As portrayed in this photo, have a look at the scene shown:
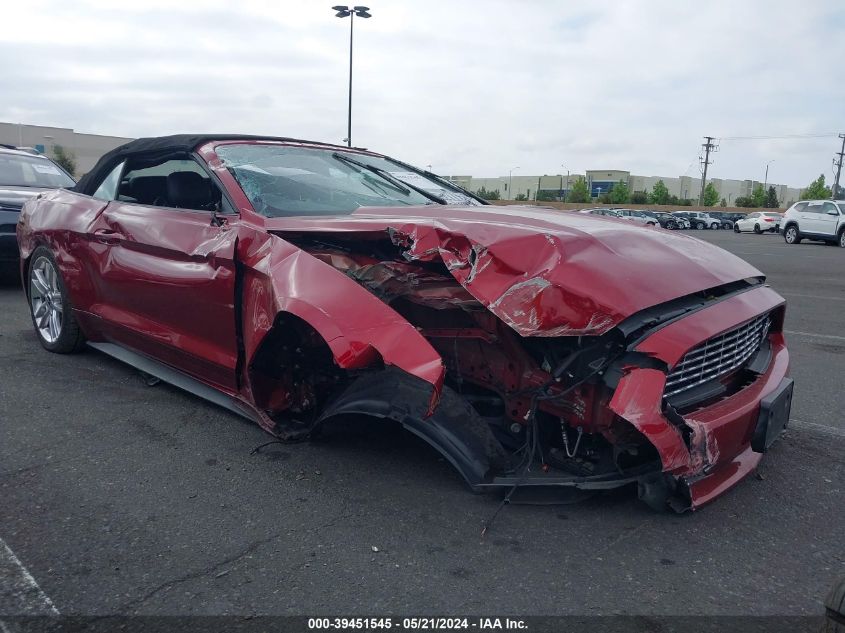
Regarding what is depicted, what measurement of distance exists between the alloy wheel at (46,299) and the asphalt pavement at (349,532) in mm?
1246

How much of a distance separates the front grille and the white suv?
919 inches

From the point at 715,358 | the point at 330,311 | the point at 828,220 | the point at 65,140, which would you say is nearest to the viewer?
the point at 330,311

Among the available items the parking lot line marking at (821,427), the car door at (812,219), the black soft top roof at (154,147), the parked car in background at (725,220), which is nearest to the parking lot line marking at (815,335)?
the parking lot line marking at (821,427)

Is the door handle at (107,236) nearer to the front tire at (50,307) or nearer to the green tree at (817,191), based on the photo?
the front tire at (50,307)

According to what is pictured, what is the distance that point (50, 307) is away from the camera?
17.0 feet

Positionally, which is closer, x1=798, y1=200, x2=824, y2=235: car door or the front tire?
the front tire

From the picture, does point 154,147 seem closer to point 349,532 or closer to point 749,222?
point 349,532

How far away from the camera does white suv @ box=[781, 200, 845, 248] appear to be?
23255mm

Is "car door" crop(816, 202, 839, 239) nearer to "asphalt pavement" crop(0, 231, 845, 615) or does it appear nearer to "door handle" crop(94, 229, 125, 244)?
"asphalt pavement" crop(0, 231, 845, 615)

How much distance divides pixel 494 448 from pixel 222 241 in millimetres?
1598

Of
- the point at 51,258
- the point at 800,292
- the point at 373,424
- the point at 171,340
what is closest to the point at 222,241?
the point at 171,340

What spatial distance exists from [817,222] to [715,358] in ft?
79.3

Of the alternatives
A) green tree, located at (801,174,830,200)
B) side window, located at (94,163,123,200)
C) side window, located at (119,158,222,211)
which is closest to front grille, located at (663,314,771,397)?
side window, located at (119,158,222,211)

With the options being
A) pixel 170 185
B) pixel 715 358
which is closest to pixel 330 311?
pixel 170 185
